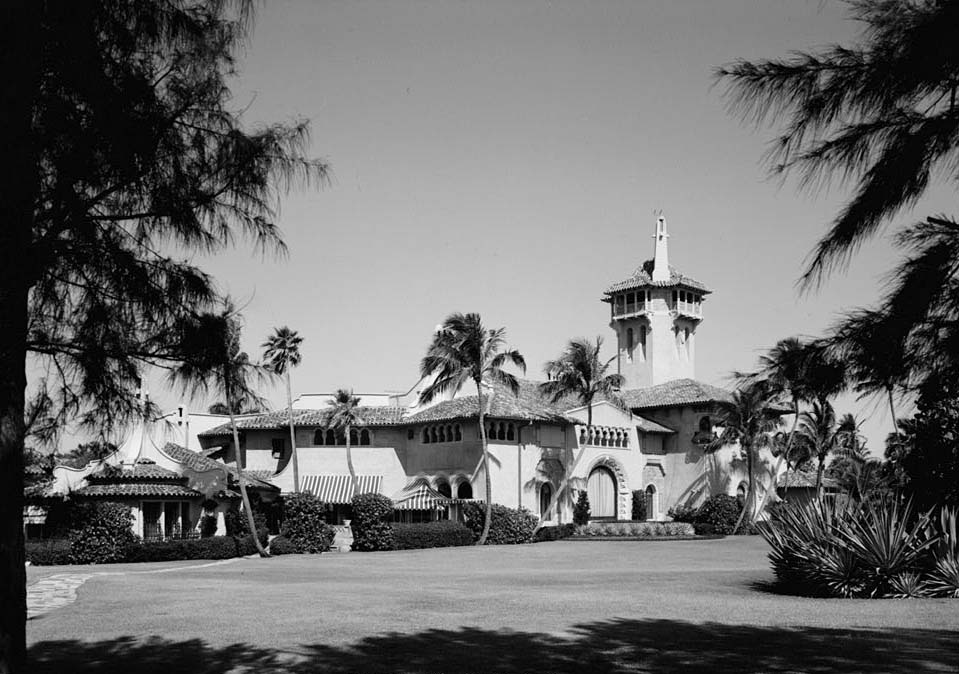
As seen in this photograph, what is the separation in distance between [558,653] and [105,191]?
9.49m

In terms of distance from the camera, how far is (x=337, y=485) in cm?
6122

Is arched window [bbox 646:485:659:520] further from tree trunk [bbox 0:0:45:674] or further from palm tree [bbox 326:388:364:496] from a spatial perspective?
tree trunk [bbox 0:0:45:674]

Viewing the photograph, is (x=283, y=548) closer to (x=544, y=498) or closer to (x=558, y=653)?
(x=544, y=498)

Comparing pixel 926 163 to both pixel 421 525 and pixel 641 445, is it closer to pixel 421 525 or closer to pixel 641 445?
pixel 421 525

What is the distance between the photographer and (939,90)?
561cm

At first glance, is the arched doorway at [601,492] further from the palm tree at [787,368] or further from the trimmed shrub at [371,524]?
the palm tree at [787,368]

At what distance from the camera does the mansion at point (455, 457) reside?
2076 inches

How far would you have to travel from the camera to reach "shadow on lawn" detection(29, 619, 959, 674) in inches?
496

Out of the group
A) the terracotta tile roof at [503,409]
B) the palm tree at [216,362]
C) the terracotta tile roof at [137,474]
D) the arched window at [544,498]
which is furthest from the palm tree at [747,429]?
the palm tree at [216,362]

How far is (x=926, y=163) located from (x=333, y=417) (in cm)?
5612

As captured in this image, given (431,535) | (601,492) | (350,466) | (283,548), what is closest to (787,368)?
(283,548)

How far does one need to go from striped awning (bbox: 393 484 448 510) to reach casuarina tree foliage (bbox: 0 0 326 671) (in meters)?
49.0

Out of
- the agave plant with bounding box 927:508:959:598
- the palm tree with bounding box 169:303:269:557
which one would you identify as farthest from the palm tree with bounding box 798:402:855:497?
the palm tree with bounding box 169:303:269:557

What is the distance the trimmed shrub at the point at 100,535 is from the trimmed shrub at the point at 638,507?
33.5 metres
